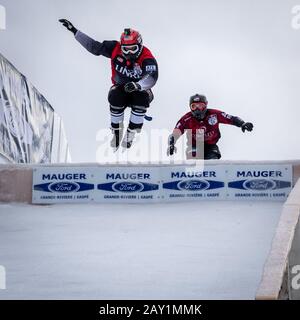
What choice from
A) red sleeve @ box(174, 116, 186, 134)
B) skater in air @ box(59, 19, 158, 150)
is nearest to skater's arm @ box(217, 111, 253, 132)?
red sleeve @ box(174, 116, 186, 134)

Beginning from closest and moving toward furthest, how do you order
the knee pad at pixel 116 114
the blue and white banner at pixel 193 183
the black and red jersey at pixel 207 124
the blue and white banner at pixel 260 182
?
the blue and white banner at pixel 260 182 → the blue and white banner at pixel 193 183 → the black and red jersey at pixel 207 124 → the knee pad at pixel 116 114

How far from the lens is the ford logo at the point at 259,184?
23.9 feet

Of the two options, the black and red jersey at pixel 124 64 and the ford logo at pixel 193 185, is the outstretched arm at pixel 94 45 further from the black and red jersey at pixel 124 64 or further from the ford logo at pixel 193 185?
the ford logo at pixel 193 185

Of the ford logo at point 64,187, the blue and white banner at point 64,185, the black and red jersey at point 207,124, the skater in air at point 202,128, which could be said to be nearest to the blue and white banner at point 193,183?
the blue and white banner at point 64,185

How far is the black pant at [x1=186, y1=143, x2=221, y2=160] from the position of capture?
1017 cm

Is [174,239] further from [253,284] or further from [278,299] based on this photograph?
[278,299]

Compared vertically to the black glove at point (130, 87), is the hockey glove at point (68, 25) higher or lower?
higher

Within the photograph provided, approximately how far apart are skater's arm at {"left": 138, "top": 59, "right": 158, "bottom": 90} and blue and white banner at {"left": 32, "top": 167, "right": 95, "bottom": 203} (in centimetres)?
270

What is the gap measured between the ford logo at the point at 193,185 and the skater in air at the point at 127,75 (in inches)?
118

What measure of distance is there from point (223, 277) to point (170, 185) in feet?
11.0

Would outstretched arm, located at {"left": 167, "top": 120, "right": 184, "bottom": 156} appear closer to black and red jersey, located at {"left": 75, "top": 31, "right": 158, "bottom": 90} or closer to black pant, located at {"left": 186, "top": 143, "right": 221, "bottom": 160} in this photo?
black pant, located at {"left": 186, "top": 143, "right": 221, "bottom": 160}

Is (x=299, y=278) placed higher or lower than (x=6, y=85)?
lower

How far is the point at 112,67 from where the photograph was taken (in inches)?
415
